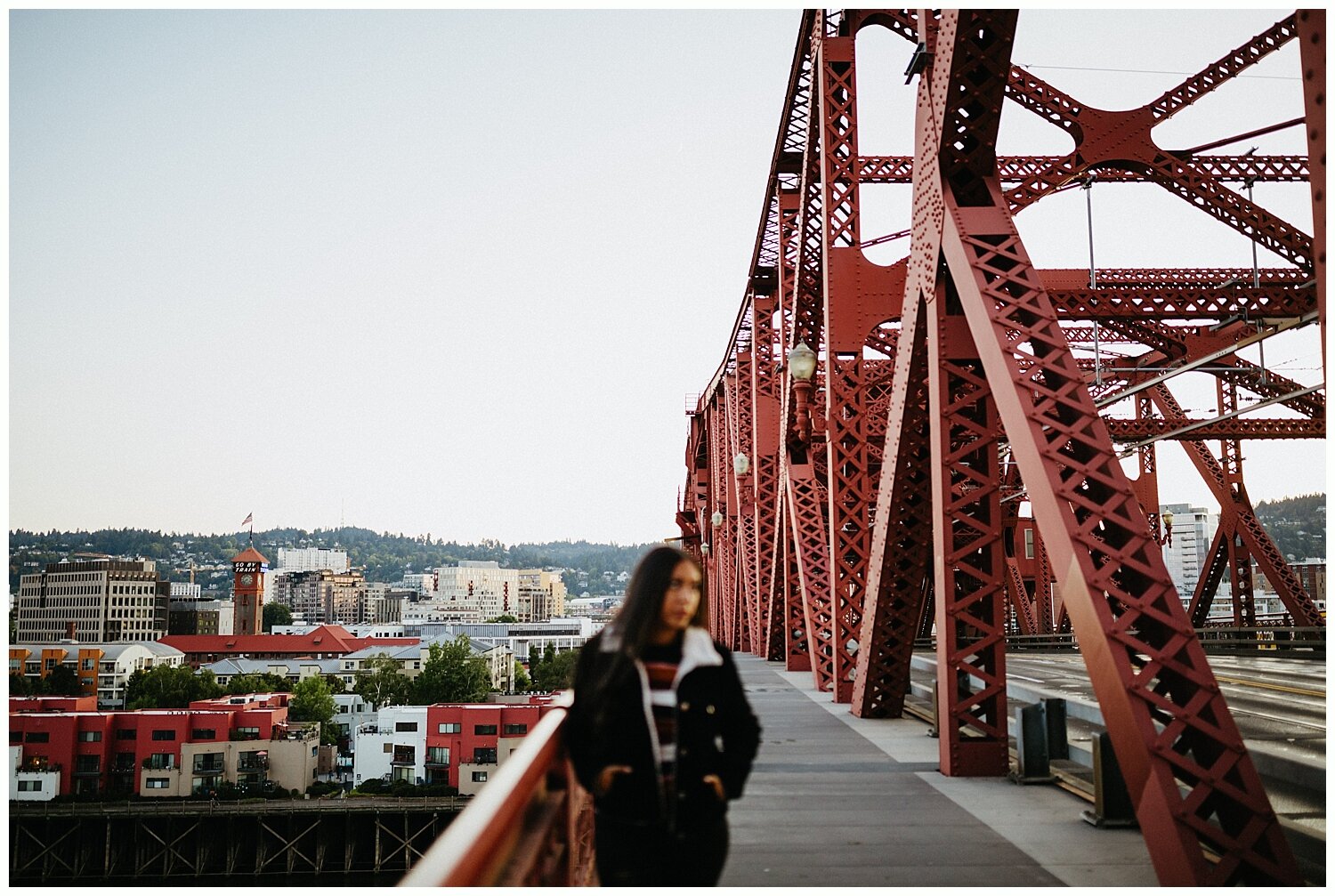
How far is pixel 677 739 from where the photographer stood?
9.87 feet

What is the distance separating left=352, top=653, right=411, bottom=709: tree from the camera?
257 ft

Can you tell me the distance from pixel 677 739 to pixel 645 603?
420 mm

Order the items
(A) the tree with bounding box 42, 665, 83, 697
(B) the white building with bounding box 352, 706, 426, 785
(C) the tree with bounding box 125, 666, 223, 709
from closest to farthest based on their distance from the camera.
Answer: (B) the white building with bounding box 352, 706, 426, 785 < (A) the tree with bounding box 42, 665, 83, 697 < (C) the tree with bounding box 125, 666, 223, 709

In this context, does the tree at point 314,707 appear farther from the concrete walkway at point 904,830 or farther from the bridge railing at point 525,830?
the bridge railing at point 525,830

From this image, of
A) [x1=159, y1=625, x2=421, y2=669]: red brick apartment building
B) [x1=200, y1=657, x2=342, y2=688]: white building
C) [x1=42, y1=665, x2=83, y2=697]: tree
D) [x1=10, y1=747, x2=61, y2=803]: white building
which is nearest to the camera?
[x1=10, y1=747, x2=61, y2=803]: white building

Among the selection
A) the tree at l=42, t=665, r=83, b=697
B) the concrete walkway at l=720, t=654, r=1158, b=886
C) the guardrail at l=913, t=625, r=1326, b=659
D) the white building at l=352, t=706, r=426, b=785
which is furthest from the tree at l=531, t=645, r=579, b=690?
the concrete walkway at l=720, t=654, r=1158, b=886

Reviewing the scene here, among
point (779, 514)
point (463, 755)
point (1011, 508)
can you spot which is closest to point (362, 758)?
point (463, 755)

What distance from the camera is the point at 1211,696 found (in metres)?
4.38

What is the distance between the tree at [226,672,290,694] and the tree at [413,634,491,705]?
1085 cm

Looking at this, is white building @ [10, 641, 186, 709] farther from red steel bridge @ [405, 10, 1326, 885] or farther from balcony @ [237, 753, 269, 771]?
red steel bridge @ [405, 10, 1326, 885]

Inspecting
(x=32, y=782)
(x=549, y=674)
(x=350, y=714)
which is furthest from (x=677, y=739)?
(x=549, y=674)

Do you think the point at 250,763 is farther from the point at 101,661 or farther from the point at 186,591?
the point at 186,591

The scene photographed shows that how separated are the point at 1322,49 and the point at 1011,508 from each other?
106 ft

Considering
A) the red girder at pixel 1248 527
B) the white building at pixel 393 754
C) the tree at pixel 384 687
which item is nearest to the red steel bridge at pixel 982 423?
the red girder at pixel 1248 527
